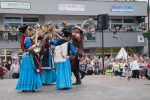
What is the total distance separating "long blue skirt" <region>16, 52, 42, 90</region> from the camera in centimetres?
815

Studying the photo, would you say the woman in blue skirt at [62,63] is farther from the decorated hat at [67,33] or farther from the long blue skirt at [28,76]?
the long blue skirt at [28,76]

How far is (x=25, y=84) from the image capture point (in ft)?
26.8

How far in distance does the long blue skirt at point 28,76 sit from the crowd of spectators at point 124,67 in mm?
6043

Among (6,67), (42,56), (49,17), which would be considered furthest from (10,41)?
(42,56)

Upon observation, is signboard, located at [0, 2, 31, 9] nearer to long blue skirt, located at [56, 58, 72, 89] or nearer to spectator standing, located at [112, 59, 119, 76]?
spectator standing, located at [112, 59, 119, 76]

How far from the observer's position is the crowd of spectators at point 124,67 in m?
15.0

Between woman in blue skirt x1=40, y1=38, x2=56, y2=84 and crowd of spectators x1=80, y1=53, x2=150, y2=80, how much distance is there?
187 inches

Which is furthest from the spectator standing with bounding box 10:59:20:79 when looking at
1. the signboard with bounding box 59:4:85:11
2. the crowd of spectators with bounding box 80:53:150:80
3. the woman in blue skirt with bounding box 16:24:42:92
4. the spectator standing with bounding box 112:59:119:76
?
the signboard with bounding box 59:4:85:11

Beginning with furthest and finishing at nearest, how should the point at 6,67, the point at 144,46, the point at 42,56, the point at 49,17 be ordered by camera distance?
the point at 144,46 → the point at 49,17 → the point at 6,67 → the point at 42,56

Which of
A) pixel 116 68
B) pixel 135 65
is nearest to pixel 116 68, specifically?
pixel 116 68

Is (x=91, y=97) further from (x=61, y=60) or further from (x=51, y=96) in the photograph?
(x=61, y=60)

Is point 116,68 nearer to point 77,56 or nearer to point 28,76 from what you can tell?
point 77,56

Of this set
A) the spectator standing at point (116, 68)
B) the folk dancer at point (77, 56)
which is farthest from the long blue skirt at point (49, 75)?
the spectator standing at point (116, 68)

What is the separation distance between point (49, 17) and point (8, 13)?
4180 mm
